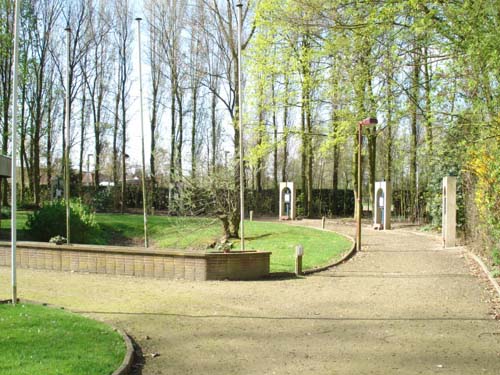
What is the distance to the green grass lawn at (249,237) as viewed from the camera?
15.5m

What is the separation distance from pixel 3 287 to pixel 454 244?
1328 centimetres

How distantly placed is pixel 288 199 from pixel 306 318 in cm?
2374

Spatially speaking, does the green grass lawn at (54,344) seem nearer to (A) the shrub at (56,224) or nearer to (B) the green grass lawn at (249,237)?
(B) the green grass lawn at (249,237)

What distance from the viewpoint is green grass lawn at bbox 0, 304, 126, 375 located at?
17.6 feet

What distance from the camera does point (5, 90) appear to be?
36.9 metres

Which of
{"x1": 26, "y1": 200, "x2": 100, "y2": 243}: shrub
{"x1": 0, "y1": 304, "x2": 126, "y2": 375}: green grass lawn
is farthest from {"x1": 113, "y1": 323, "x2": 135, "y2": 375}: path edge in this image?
{"x1": 26, "y1": 200, "x2": 100, "y2": 243}: shrub

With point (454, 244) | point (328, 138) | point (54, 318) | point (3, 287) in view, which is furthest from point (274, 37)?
point (54, 318)

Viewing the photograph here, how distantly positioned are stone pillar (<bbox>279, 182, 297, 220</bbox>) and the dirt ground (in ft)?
57.8

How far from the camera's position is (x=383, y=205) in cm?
→ 2473

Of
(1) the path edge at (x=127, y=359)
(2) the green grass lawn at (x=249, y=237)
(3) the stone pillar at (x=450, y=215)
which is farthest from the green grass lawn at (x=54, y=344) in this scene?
(3) the stone pillar at (x=450, y=215)

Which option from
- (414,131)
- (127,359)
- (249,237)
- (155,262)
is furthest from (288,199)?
(127,359)

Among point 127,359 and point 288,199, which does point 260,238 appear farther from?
point 127,359

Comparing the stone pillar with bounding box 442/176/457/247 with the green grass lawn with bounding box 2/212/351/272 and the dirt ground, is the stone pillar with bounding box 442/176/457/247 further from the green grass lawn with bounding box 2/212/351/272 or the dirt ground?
the dirt ground

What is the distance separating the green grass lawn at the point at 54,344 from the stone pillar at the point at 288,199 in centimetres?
2414
